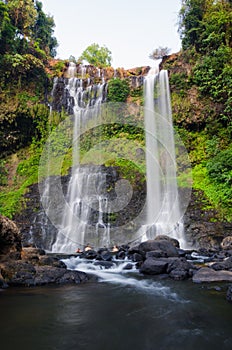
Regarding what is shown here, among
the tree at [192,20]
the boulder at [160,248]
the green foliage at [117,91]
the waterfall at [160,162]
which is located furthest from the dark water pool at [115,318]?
the tree at [192,20]

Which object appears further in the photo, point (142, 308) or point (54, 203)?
point (54, 203)

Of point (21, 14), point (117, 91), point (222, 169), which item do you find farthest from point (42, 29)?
point (222, 169)

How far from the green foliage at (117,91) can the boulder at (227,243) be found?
14075 millimetres

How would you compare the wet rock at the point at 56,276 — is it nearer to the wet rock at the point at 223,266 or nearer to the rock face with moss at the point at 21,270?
the rock face with moss at the point at 21,270

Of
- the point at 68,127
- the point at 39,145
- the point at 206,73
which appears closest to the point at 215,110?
the point at 206,73

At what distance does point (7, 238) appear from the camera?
24.7 ft

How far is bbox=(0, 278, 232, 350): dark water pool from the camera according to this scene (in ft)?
10.8

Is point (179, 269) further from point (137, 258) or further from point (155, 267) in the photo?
point (137, 258)

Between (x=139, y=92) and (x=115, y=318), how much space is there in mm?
19898

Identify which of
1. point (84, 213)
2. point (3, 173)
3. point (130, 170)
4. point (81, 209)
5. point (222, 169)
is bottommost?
point (84, 213)

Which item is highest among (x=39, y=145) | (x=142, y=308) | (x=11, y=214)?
(x=39, y=145)

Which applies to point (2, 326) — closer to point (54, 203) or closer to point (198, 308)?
point (198, 308)

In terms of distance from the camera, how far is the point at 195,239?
12.9m

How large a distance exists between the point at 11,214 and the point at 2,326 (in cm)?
1289
